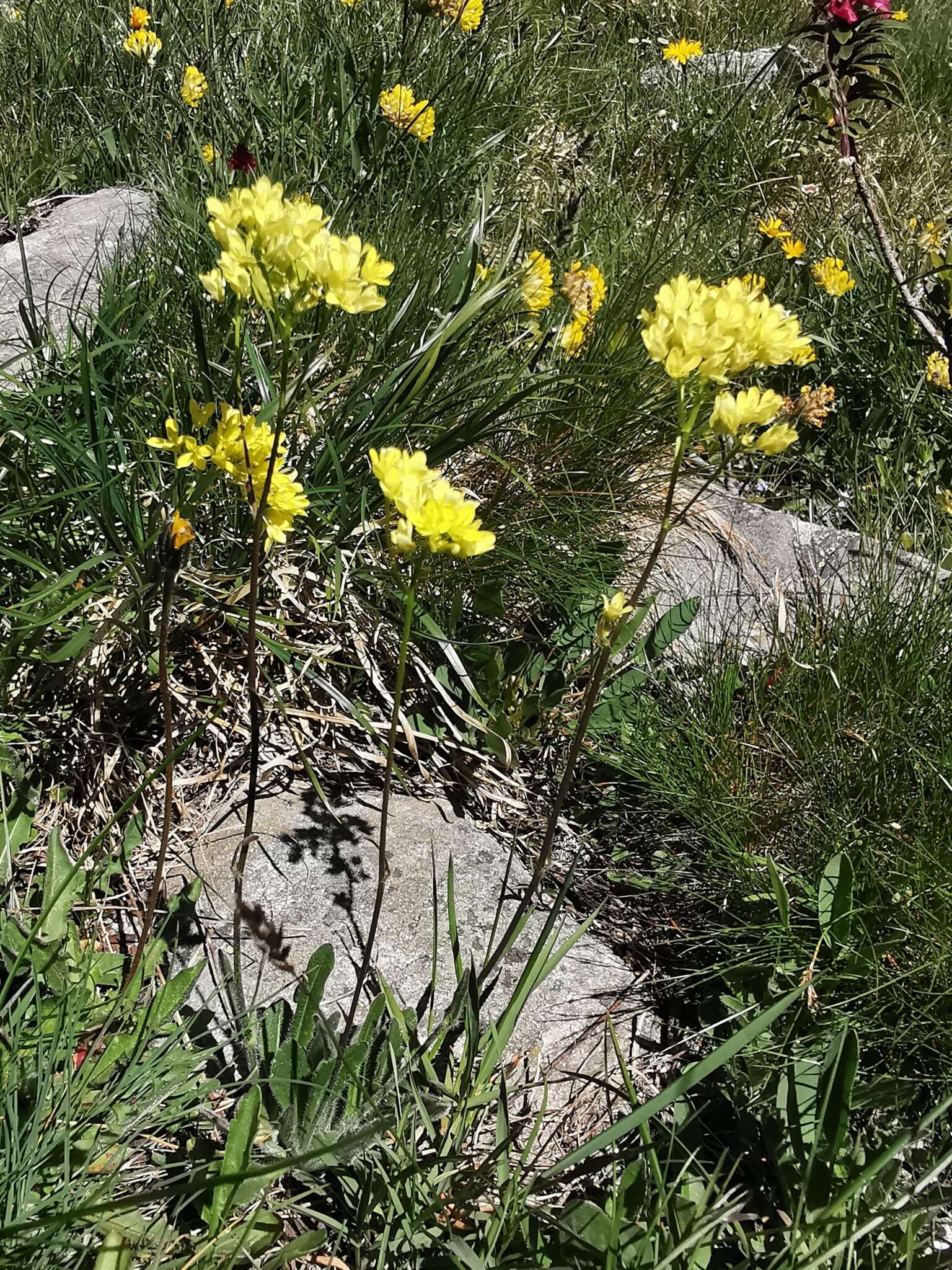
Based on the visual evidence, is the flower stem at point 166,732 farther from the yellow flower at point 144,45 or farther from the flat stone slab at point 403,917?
the yellow flower at point 144,45

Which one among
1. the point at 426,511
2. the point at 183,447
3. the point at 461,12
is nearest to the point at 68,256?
the point at 461,12

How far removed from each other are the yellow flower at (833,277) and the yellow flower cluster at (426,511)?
238 cm

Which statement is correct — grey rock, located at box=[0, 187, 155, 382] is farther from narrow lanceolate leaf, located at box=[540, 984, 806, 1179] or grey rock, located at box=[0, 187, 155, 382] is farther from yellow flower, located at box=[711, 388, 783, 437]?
narrow lanceolate leaf, located at box=[540, 984, 806, 1179]

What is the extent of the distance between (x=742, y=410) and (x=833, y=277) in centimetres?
217

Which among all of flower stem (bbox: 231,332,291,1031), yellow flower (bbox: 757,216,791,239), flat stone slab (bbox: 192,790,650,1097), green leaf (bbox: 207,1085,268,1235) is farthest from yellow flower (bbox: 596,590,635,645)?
yellow flower (bbox: 757,216,791,239)

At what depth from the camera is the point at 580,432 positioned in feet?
7.27

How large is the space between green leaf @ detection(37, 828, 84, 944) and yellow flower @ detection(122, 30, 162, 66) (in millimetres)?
2821

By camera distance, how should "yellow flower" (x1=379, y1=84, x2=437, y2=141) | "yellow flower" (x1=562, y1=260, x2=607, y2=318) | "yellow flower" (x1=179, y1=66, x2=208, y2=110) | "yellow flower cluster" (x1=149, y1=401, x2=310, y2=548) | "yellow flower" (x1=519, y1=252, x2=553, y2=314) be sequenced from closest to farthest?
"yellow flower cluster" (x1=149, y1=401, x2=310, y2=548)
"yellow flower" (x1=519, y1=252, x2=553, y2=314)
"yellow flower" (x1=562, y1=260, x2=607, y2=318)
"yellow flower" (x1=379, y1=84, x2=437, y2=141)
"yellow flower" (x1=179, y1=66, x2=208, y2=110)

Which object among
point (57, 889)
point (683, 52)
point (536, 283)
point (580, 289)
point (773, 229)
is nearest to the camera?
point (57, 889)

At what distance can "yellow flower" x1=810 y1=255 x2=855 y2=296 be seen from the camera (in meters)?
2.92

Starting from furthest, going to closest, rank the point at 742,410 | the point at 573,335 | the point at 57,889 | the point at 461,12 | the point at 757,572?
the point at 461,12, the point at 757,572, the point at 573,335, the point at 57,889, the point at 742,410

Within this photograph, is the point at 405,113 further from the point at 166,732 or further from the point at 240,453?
the point at 166,732

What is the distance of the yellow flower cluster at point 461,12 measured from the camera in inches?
118

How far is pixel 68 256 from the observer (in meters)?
2.69
